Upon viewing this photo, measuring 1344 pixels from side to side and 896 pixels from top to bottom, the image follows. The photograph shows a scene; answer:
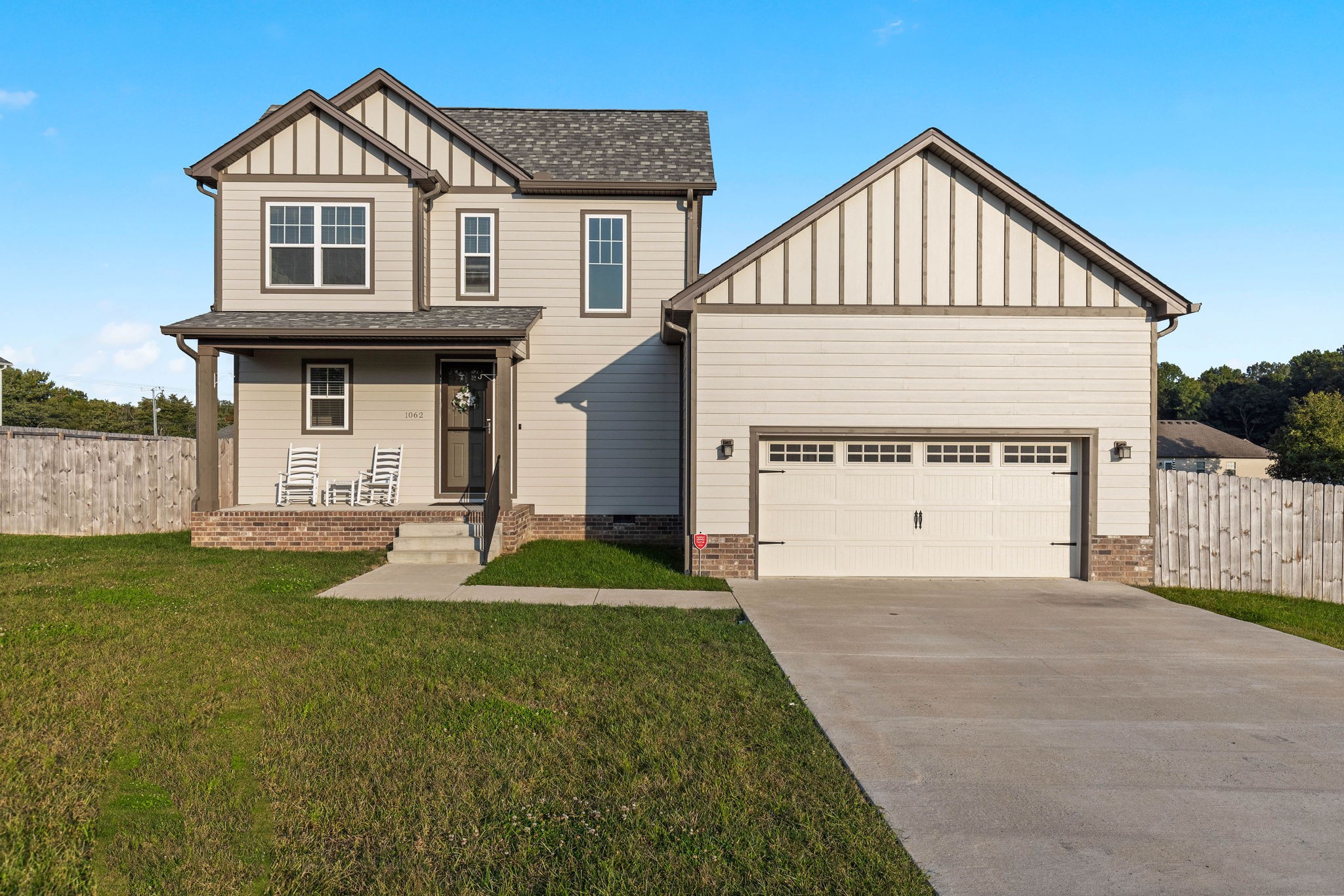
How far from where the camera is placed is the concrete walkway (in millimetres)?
9219

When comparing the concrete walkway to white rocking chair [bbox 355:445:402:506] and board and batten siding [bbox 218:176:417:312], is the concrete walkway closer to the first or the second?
white rocking chair [bbox 355:445:402:506]

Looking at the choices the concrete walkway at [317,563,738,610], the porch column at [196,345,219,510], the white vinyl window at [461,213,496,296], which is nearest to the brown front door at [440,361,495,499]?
the white vinyl window at [461,213,496,296]

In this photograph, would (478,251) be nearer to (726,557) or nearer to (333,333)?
(333,333)

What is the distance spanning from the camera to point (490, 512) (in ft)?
40.4

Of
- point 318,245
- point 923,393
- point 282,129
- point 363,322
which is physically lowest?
point 923,393

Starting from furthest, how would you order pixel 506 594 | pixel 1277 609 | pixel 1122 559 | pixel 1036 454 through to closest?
pixel 1036 454 → pixel 1122 559 → pixel 1277 609 → pixel 506 594

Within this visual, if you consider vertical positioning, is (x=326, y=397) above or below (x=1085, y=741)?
above

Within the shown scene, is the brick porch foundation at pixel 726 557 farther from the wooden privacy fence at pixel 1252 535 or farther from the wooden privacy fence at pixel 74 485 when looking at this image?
the wooden privacy fence at pixel 74 485

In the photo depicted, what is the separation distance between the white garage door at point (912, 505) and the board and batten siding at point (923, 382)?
1.17ft

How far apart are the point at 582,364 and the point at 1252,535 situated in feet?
34.7

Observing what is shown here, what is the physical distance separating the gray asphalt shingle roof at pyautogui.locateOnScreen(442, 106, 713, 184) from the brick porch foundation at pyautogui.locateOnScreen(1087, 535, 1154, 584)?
8655 mm

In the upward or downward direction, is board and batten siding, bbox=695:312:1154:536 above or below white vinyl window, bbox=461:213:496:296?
below

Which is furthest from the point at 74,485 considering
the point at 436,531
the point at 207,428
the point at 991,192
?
the point at 991,192

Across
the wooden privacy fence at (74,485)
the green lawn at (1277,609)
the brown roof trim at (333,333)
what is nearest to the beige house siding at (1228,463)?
the green lawn at (1277,609)
